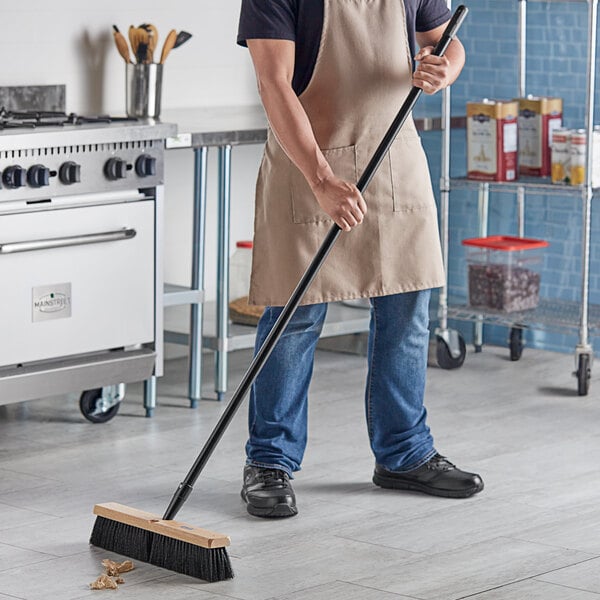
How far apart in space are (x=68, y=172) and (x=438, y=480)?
128cm

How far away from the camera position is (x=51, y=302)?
3.82 meters

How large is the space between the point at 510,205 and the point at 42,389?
213 cm

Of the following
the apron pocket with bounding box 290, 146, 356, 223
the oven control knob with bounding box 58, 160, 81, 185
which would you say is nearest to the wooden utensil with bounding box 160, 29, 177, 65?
the oven control knob with bounding box 58, 160, 81, 185

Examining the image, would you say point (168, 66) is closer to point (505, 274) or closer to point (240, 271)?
point (240, 271)

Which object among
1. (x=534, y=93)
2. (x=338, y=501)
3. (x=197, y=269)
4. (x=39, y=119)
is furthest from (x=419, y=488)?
(x=534, y=93)

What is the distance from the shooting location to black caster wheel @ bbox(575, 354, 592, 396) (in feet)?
14.7

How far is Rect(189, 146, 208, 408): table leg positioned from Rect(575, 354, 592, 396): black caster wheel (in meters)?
1.19

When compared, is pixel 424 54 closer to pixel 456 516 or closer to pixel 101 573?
pixel 456 516

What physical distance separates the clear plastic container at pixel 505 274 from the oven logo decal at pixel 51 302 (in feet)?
5.28

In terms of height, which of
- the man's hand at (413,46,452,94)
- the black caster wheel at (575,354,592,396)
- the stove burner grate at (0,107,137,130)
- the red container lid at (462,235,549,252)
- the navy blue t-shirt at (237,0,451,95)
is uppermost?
the navy blue t-shirt at (237,0,451,95)

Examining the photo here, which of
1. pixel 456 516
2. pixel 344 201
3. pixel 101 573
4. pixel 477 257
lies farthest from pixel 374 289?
pixel 477 257

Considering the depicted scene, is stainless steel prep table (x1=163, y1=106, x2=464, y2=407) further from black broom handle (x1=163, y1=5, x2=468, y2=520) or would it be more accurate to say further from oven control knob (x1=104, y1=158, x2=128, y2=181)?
black broom handle (x1=163, y1=5, x2=468, y2=520)

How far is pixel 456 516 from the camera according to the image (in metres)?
3.21

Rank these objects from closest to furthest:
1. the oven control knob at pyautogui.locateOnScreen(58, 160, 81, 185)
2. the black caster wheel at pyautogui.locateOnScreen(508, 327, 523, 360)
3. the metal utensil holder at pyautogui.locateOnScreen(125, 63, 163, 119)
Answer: the oven control knob at pyautogui.locateOnScreen(58, 160, 81, 185) → the metal utensil holder at pyautogui.locateOnScreen(125, 63, 163, 119) → the black caster wheel at pyautogui.locateOnScreen(508, 327, 523, 360)
